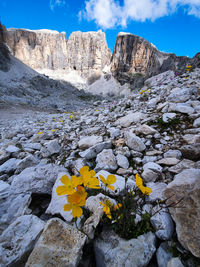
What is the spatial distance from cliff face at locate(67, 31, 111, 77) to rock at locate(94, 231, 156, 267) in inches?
2975

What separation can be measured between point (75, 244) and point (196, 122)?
269 cm

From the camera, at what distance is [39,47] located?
66562mm

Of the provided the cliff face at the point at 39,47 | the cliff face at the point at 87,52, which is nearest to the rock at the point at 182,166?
the cliff face at the point at 87,52

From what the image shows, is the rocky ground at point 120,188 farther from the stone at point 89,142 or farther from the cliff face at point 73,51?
the cliff face at point 73,51

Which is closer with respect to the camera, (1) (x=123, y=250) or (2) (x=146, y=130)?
(1) (x=123, y=250)

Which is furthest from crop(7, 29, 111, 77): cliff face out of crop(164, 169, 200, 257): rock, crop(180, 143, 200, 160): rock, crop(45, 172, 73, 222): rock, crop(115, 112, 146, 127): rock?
crop(164, 169, 200, 257): rock

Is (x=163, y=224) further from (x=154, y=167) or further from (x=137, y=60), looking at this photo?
(x=137, y=60)

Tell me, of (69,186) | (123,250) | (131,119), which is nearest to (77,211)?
(69,186)

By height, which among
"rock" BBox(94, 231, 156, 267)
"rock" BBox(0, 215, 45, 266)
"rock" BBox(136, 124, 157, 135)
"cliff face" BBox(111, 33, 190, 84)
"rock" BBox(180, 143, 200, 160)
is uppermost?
"cliff face" BBox(111, 33, 190, 84)

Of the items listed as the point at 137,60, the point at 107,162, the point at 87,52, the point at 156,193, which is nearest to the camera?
the point at 156,193

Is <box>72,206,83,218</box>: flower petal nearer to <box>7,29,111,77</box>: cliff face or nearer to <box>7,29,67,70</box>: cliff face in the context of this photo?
<box>7,29,111,77</box>: cliff face

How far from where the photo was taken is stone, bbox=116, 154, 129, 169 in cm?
203

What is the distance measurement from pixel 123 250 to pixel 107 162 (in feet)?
3.77

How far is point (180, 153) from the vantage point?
1900 millimetres
